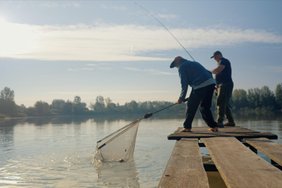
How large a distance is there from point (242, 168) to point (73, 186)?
6.03 meters

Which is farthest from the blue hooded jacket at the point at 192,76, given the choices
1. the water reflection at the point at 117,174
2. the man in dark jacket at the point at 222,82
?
the water reflection at the point at 117,174

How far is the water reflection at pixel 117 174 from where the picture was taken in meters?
9.69

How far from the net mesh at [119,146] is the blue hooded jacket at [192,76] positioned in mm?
2854

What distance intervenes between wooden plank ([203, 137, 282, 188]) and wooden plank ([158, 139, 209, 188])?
0.21 metres

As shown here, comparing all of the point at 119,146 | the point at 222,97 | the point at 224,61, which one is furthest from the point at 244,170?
the point at 119,146

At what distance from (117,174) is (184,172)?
6924 mm

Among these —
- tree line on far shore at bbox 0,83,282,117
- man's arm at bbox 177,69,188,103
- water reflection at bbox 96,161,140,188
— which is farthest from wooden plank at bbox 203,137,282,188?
tree line on far shore at bbox 0,83,282,117

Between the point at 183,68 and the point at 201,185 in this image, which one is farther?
the point at 183,68

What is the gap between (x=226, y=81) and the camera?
11297 millimetres

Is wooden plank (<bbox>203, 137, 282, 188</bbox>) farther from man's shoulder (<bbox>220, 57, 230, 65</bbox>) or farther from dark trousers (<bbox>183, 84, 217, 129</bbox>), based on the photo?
man's shoulder (<bbox>220, 57, 230, 65</bbox>)

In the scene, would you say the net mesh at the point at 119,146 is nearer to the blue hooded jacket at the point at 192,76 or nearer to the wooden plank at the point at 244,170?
the blue hooded jacket at the point at 192,76

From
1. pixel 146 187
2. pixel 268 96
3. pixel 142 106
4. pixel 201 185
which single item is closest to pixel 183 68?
pixel 146 187

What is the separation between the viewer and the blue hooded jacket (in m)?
8.88

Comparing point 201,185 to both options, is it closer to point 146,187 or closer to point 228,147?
point 228,147
